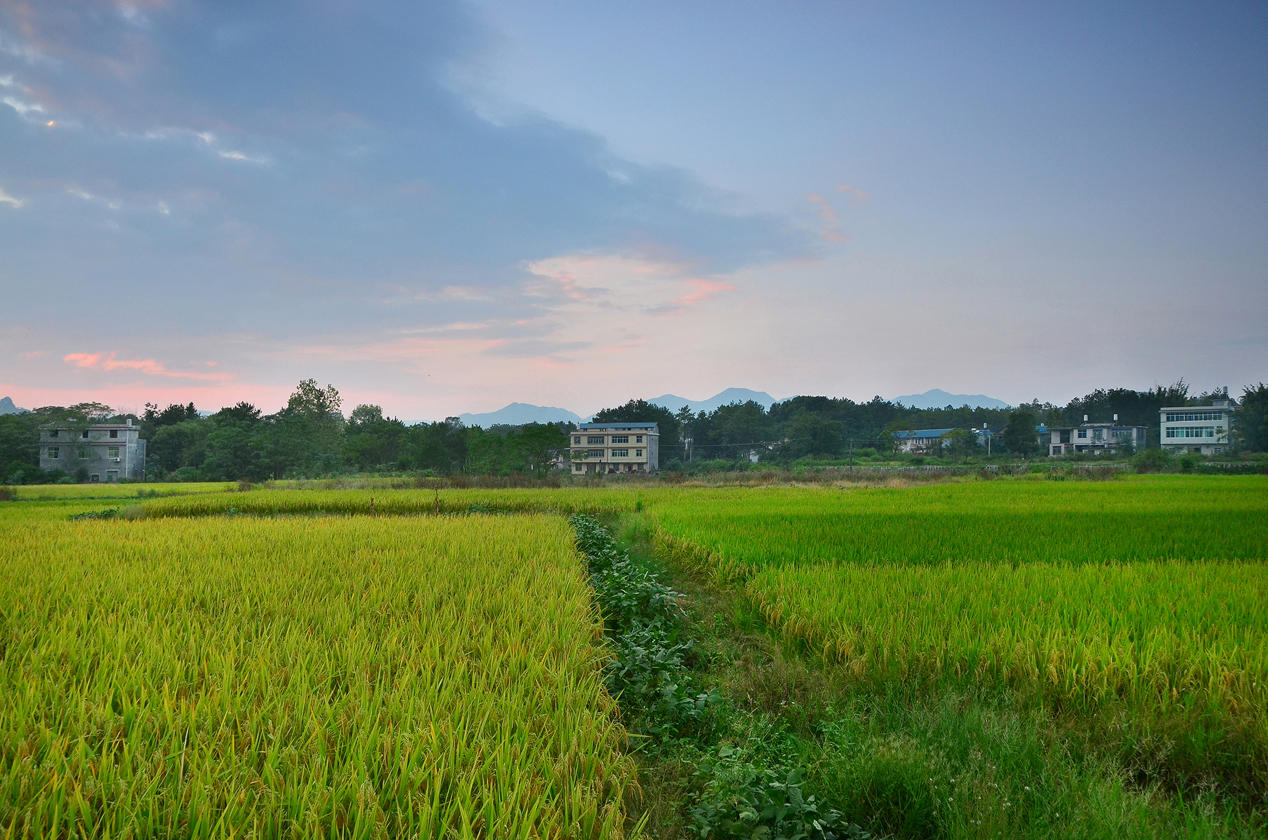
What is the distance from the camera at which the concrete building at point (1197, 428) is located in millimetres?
47719

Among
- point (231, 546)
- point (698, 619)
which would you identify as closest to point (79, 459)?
point (231, 546)

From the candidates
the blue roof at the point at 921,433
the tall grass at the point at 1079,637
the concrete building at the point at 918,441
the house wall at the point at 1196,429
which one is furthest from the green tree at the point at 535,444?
the blue roof at the point at 921,433

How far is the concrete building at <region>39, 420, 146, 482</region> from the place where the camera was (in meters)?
36.0

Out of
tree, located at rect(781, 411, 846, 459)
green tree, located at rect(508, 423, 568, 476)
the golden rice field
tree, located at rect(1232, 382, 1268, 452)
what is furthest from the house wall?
the golden rice field

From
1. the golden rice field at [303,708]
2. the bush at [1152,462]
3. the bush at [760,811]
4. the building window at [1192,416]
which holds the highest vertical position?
the building window at [1192,416]

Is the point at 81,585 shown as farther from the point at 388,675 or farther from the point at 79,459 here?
the point at 79,459

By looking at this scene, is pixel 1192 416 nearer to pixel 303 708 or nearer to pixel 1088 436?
pixel 1088 436

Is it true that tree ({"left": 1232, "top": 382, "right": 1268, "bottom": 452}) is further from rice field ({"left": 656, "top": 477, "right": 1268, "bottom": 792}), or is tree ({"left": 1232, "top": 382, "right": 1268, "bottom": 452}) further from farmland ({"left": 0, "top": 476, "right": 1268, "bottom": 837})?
farmland ({"left": 0, "top": 476, "right": 1268, "bottom": 837})

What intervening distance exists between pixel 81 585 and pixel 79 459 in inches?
1720

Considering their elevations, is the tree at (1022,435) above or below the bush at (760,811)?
above

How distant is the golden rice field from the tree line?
33.6 metres

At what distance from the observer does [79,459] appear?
123ft

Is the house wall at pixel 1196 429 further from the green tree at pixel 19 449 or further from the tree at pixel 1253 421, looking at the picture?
the green tree at pixel 19 449

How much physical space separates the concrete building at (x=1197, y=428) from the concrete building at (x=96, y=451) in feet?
255
